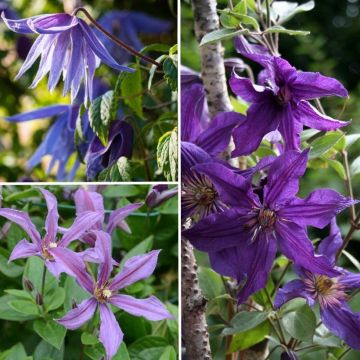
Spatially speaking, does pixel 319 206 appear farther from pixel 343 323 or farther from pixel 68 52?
pixel 68 52

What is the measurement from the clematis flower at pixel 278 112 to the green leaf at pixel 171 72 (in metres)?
0.07

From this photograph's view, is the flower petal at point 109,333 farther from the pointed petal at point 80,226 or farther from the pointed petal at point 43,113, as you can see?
the pointed petal at point 43,113

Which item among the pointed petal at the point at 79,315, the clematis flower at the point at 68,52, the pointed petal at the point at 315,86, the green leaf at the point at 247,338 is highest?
the clematis flower at the point at 68,52

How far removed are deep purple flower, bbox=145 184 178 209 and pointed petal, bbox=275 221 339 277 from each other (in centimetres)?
12

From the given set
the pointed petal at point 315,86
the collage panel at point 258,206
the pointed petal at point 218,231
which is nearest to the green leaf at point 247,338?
the collage panel at point 258,206

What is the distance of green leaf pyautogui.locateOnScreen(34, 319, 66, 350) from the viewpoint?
621 millimetres

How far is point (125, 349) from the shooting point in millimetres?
617

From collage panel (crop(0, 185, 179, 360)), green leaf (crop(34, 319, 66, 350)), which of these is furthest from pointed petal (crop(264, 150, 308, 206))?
green leaf (crop(34, 319, 66, 350))

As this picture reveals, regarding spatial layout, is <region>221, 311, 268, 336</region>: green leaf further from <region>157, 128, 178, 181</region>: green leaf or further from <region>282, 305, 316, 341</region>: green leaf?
<region>157, 128, 178, 181</region>: green leaf

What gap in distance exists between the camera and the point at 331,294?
646mm

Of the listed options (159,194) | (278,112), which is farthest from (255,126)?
(159,194)

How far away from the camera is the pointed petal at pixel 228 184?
58 centimetres

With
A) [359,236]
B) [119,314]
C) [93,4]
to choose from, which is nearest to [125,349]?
[119,314]

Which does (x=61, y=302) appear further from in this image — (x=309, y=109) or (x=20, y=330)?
(x=309, y=109)
